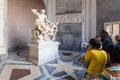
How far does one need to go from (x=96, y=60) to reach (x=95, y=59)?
22mm

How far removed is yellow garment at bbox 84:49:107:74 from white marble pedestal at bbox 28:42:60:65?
8.99 feet

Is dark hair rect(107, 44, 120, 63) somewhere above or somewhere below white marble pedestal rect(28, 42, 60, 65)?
above

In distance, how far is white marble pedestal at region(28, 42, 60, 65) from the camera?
502cm

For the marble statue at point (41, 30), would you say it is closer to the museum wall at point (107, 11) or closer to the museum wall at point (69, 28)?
the museum wall at point (69, 28)

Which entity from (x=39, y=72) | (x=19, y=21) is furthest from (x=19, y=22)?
(x=39, y=72)

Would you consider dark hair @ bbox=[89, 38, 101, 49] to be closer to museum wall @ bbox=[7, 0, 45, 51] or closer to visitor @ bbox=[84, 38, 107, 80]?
visitor @ bbox=[84, 38, 107, 80]

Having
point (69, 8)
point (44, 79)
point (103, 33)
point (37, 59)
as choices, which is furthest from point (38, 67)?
point (69, 8)

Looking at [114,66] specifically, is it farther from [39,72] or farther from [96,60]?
[39,72]

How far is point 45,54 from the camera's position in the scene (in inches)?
208

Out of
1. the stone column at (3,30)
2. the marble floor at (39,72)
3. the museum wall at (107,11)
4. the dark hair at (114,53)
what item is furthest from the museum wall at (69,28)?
the dark hair at (114,53)

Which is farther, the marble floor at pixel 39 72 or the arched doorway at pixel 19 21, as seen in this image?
the arched doorway at pixel 19 21

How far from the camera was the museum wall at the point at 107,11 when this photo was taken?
6.67 meters

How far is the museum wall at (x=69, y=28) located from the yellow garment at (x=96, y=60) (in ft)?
17.2

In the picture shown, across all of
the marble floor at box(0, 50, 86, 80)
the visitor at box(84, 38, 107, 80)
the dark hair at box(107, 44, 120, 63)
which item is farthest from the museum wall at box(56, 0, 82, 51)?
the dark hair at box(107, 44, 120, 63)
